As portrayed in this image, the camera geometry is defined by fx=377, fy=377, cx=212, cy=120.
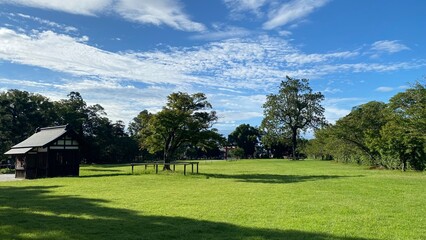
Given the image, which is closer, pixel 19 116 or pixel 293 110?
pixel 19 116

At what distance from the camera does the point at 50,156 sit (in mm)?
29188

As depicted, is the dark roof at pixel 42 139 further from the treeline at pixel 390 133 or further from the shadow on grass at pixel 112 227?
the treeline at pixel 390 133

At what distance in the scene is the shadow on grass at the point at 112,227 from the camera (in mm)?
7312

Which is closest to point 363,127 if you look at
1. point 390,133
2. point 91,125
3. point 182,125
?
point 390,133

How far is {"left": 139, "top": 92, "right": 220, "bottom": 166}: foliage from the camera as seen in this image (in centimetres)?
2986

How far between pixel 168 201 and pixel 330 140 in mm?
39248

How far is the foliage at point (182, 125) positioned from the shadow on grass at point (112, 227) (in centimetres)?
1915

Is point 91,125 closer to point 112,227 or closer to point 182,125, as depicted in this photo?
point 182,125

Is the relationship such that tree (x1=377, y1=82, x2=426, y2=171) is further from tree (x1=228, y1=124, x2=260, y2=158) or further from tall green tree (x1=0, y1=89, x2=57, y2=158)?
tree (x1=228, y1=124, x2=260, y2=158)

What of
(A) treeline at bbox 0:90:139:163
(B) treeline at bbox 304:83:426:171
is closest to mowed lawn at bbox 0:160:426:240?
(B) treeline at bbox 304:83:426:171

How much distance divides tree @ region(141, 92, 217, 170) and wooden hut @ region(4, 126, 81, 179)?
6214mm

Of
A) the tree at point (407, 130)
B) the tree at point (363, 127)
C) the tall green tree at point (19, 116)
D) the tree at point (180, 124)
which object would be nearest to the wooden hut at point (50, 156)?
the tree at point (180, 124)

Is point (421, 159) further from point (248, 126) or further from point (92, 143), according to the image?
point (248, 126)

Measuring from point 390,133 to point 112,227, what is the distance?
28070 millimetres
